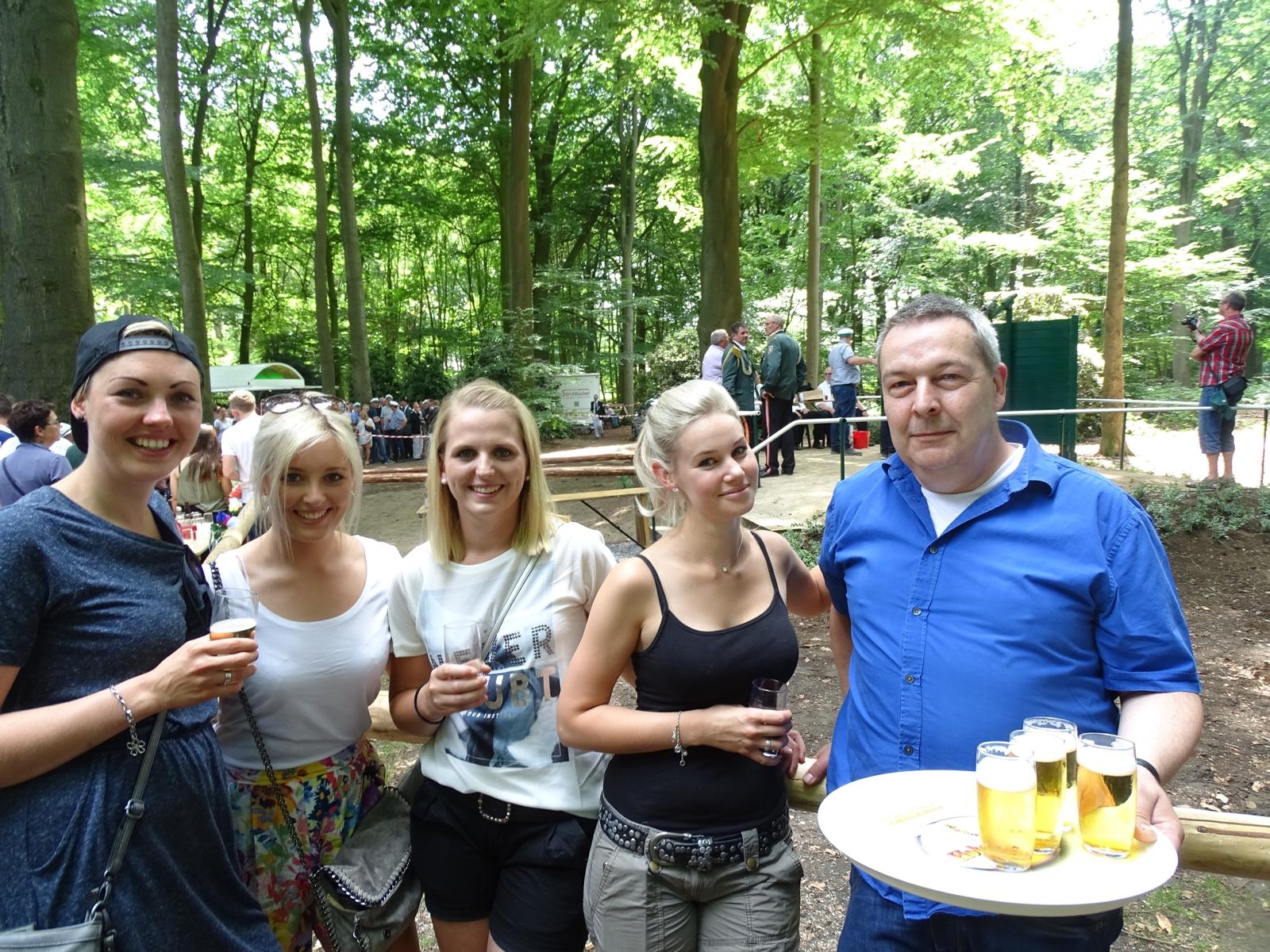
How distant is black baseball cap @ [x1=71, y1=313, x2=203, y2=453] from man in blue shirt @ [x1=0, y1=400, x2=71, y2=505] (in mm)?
4393

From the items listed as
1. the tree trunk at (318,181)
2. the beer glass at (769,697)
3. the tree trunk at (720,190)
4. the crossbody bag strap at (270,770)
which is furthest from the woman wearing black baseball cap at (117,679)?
the tree trunk at (318,181)

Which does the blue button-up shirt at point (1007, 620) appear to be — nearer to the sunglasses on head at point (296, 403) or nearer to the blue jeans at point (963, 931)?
the blue jeans at point (963, 931)

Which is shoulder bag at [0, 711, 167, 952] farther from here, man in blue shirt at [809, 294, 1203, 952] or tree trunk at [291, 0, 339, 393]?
tree trunk at [291, 0, 339, 393]

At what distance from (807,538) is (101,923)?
7448 millimetres

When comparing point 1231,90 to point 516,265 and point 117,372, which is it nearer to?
point 516,265

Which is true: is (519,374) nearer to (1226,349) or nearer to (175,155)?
(175,155)

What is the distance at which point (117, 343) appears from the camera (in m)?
1.82

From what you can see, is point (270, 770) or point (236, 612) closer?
point (236, 612)

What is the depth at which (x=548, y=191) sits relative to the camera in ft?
96.9

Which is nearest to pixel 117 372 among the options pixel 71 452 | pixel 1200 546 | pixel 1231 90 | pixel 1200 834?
pixel 1200 834

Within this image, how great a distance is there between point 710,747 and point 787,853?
0.33m

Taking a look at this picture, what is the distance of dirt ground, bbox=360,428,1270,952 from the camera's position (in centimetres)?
375

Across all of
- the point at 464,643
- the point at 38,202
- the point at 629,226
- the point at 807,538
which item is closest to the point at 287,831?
the point at 464,643

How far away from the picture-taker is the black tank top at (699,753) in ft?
6.44
